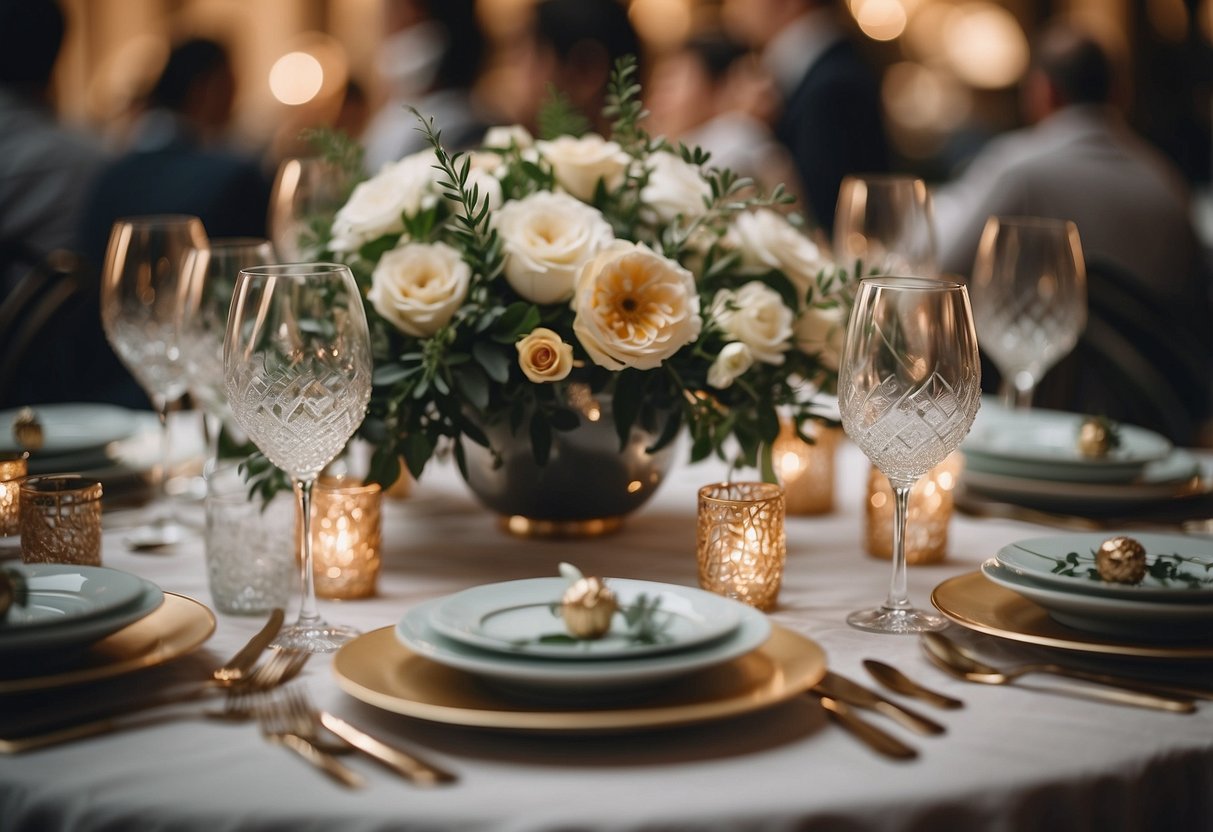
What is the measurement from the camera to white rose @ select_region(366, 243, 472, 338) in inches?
49.6

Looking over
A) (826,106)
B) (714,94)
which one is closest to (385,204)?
(826,106)

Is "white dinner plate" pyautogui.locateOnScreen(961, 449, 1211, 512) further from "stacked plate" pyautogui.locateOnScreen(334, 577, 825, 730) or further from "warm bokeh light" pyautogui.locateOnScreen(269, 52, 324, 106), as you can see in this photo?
"warm bokeh light" pyautogui.locateOnScreen(269, 52, 324, 106)

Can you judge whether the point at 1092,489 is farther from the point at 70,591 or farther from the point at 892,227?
the point at 70,591

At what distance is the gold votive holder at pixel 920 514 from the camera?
139cm

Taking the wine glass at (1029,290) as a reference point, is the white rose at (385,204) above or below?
Result: above

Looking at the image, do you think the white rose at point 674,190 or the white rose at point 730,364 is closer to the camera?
the white rose at point 730,364

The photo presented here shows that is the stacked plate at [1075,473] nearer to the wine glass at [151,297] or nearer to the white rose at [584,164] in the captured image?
the white rose at [584,164]

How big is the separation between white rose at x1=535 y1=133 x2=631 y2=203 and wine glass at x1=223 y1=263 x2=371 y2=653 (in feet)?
1.21

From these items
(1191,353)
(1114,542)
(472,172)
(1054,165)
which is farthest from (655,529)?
(1054,165)

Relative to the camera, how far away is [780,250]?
4.54ft

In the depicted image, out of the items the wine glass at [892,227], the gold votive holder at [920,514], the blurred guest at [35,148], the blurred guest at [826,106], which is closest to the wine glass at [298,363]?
the gold votive holder at [920,514]

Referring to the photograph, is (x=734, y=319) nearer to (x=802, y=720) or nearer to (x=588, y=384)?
(x=588, y=384)

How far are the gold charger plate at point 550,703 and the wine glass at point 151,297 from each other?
24.9 inches

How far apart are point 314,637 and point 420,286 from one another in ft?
1.18
